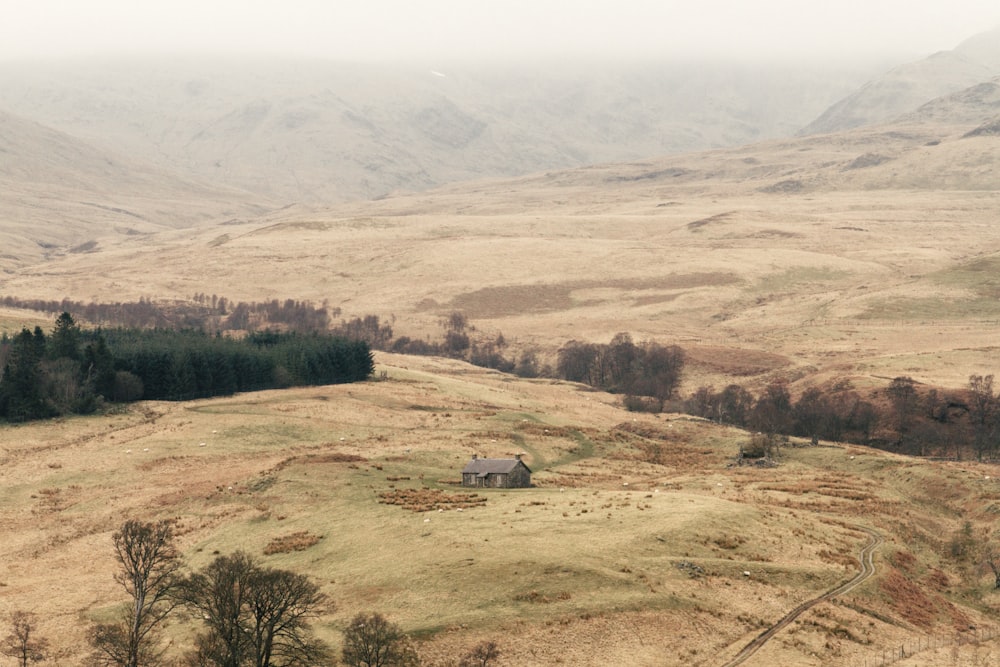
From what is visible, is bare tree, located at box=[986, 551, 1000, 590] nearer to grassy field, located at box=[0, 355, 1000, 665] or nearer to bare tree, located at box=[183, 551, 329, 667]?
grassy field, located at box=[0, 355, 1000, 665]

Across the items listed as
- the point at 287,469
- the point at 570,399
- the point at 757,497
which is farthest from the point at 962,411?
the point at 287,469

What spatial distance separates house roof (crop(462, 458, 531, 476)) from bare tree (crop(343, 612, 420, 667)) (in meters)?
40.8

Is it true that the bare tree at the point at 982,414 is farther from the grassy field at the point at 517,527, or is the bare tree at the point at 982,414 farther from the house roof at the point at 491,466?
the house roof at the point at 491,466

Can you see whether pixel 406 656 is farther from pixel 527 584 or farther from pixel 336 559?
pixel 336 559

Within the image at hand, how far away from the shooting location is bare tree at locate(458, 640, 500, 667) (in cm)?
5096

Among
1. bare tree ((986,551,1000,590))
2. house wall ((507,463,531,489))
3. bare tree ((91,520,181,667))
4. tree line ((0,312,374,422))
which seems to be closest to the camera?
bare tree ((91,520,181,667))

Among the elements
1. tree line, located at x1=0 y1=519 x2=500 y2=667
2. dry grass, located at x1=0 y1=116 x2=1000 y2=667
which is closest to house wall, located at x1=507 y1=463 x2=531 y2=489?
dry grass, located at x1=0 y1=116 x2=1000 y2=667

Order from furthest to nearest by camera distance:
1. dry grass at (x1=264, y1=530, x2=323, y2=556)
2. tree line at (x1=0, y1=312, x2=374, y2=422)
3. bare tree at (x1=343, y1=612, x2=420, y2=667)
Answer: tree line at (x1=0, y1=312, x2=374, y2=422), dry grass at (x1=264, y1=530, x2=323, y2=556), bare tree at (x1=343, y1=612, x2=420, y2=667)

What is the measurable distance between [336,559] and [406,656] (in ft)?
58.7

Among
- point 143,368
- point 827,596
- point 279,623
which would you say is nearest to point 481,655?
point 279,623

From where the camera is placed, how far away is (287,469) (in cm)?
9456

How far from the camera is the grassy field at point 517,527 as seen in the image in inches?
2277

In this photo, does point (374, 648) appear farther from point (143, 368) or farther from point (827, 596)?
point (143, 368)

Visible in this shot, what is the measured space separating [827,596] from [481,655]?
25.5 m
